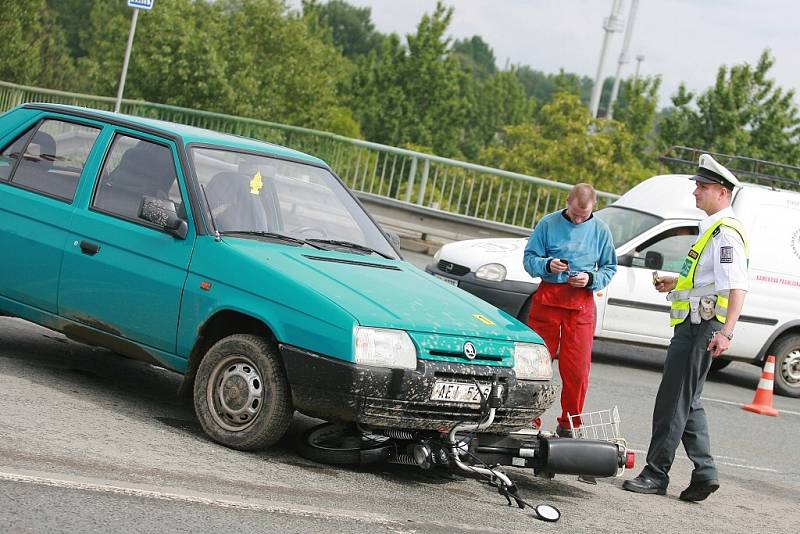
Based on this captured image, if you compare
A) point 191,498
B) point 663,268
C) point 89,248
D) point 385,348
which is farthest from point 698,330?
point 663,268

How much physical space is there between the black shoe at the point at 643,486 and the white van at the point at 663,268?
16.3 feet

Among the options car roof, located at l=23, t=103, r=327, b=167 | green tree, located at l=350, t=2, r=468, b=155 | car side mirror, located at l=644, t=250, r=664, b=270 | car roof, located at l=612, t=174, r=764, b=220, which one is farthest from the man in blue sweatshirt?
green tree, located at l=350, t=2, r=468, b=155

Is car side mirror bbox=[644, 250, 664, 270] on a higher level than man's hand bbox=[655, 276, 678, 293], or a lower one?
lower

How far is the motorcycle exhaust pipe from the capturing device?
6746mm

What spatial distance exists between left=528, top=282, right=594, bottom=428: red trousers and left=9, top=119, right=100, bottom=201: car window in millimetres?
3050

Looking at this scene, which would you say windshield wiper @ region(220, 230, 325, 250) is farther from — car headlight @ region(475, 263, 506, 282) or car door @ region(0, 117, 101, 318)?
car headlight @ region(475, 263, 506, 282)

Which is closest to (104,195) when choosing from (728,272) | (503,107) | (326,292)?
(326,292)

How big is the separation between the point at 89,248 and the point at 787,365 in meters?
9.13

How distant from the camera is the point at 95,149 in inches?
310

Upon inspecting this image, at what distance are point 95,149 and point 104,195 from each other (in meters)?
0.39

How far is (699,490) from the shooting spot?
7.49m

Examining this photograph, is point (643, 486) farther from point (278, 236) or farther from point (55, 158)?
point (55, 158)

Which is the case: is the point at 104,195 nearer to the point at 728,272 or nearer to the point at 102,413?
the point at 102,413

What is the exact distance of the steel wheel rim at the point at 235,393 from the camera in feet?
21.6
